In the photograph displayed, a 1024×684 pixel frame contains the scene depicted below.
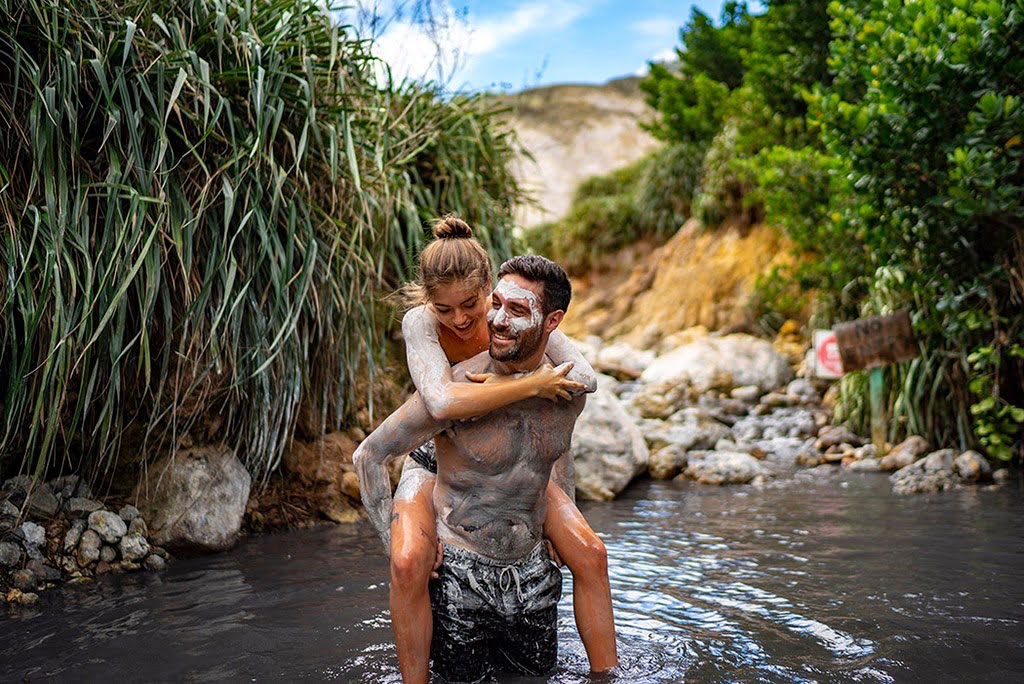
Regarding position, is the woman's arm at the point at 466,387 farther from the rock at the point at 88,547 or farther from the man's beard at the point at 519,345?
the rock at the point at 88,547

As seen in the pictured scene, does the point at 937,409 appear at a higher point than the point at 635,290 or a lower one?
lower

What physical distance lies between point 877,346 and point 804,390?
3320 millimetres

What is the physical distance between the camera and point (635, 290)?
1752 cm

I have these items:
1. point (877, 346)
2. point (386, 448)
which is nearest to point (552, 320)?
point (386, 448)

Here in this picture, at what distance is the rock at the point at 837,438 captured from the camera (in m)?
7.98

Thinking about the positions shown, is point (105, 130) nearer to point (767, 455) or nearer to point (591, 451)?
point (591, 451)

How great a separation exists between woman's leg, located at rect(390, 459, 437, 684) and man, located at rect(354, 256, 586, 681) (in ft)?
0.33

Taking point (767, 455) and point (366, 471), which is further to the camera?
point (767, 455)

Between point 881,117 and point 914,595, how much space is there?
349 centimetres

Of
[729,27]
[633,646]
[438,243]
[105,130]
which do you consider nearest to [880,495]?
[633,646]

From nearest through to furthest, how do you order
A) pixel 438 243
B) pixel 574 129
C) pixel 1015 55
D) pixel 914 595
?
pixel 438 243 < pixel 914 595 < pixel 1015 55 < pixel 574 129

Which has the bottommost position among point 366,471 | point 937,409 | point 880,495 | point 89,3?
point 880,495

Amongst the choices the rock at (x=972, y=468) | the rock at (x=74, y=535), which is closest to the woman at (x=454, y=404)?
the rock at (x=74, y=535)

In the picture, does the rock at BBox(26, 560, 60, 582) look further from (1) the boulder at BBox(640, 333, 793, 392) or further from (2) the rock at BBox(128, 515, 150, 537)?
(1) the boulder at BBox(640, 333, 793, 392)
